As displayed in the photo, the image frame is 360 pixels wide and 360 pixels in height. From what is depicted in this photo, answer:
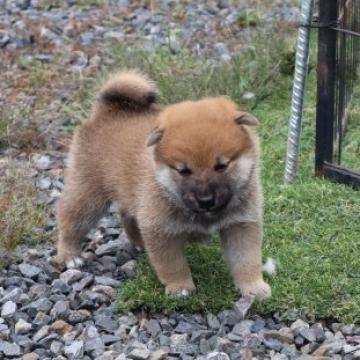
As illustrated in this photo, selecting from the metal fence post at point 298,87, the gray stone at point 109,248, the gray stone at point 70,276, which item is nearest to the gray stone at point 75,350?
the gray stone at point 70,276

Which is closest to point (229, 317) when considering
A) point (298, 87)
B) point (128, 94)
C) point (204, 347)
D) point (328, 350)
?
point (204, 347)

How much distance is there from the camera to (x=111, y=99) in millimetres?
4809

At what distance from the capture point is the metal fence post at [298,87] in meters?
5.29

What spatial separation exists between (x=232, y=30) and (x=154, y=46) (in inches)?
34.8

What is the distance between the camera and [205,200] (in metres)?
3.99

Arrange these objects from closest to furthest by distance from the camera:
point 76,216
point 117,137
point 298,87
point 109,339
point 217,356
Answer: point 217,356
point 109,339
point 117,137
point 76,216
point 298,87

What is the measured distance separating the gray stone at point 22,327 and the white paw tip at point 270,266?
1131 mm

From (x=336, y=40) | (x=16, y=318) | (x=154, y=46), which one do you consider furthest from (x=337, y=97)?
(x=154, y=46)

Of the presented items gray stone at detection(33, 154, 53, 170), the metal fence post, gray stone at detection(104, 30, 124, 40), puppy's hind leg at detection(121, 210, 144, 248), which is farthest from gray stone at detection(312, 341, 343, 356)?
gray stone at detection(104, 30, 124, 40)

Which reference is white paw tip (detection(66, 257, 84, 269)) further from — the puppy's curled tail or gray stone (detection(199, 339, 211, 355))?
gray stone (detection(199, 339, 211, 355))

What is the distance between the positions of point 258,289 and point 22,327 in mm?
1059

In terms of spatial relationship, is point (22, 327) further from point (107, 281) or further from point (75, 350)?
point (107, 281)

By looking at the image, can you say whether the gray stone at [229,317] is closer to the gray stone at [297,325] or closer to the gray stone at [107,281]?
the gray stone at [297,325]

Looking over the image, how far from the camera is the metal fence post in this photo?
529cm
